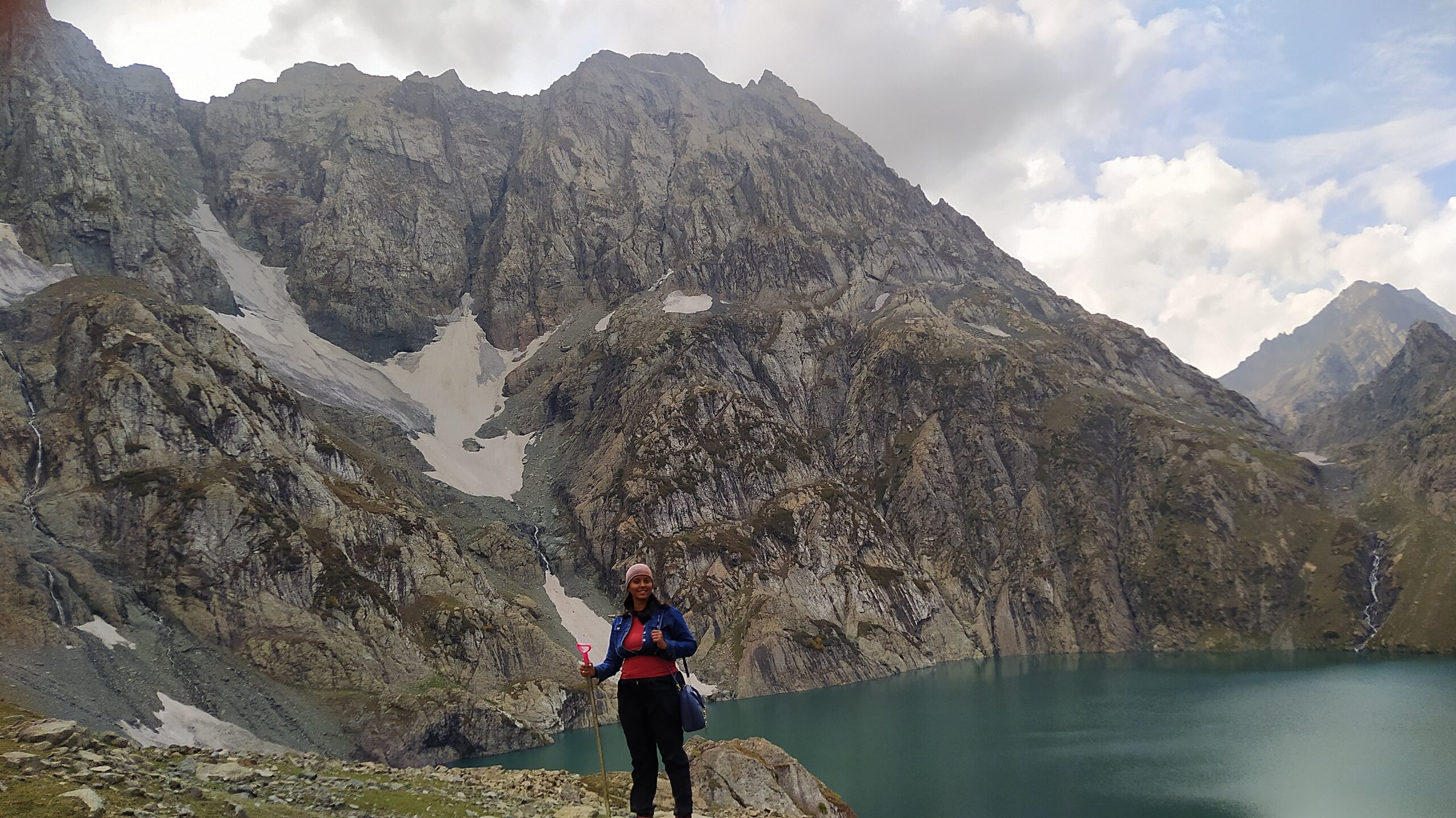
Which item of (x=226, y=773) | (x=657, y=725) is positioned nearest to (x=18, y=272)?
(x=226, y=773)

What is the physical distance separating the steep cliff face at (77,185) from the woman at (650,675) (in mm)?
165258

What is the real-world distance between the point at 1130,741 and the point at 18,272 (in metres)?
165

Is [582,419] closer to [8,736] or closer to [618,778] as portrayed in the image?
[618,778]

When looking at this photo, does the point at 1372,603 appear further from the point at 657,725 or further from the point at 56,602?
the point at 56,602

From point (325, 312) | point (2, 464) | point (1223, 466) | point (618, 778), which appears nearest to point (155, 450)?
point (2, 464)

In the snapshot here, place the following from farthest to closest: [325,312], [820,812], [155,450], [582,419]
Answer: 1. [325,312]
2. [582,419]
3. [155,450]
4. [820,812]

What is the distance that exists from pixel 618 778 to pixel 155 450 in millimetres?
93209

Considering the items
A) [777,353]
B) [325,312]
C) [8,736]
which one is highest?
[325,312]

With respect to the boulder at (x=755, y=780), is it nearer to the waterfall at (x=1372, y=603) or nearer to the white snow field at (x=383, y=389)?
the white snow field at (x=383, y=389)

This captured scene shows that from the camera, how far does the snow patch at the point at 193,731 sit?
6003 centimetres

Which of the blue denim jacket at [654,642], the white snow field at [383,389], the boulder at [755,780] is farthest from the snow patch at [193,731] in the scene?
the white snow field at [383,389]

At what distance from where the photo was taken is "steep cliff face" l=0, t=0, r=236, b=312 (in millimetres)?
143125

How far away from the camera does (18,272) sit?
4988 inches

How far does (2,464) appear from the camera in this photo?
3423 inches
